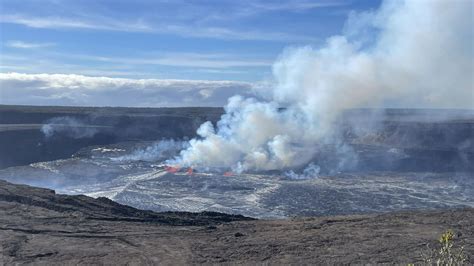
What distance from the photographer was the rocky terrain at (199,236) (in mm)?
14406

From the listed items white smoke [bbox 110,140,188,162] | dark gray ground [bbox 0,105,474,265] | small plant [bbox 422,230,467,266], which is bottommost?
dark gray ground [bbox 0,105,474,265]

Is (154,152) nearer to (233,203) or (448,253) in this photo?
(233,203)

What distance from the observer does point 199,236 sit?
16.9 meters

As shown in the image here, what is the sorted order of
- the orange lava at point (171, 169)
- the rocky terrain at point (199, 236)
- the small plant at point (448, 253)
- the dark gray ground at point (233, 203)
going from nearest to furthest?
the small plant at point (448, 253)
the rocky terrain at point (199, 236)
the dark gray ground at point (233, 203)
the orange lava at point (171, 169)

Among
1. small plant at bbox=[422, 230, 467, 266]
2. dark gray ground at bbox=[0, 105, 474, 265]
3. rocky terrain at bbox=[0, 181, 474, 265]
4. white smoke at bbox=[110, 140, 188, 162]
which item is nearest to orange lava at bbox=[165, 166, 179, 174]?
dark gray ground at bbox=[0, 105, 474, 265]

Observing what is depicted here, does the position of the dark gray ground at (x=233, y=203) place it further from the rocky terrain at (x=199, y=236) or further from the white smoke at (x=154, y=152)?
the white smoke at (x=154, y=152)

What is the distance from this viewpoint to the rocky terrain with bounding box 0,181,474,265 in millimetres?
14406

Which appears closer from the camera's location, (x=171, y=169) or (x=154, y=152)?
(x=171, y=169)

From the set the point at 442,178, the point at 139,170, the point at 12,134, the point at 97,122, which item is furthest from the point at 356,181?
the point at 97,122

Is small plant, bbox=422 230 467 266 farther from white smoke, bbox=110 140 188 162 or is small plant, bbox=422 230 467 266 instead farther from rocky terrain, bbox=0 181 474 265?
white smoke, bbox=110 140 188 162

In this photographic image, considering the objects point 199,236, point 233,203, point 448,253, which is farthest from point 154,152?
point 448,253

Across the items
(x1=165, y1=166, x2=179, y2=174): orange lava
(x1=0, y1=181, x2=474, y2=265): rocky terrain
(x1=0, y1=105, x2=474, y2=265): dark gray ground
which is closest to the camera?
(x1=0, y1=181, x2=474, y2=265): rocky terrain

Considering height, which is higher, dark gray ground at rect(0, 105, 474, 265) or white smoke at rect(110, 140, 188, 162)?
white smoke at rect(110, 140, 188, 162)

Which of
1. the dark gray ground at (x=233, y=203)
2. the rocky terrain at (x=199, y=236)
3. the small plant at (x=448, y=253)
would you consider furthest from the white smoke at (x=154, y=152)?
the small plant at (x=448, y=253)
